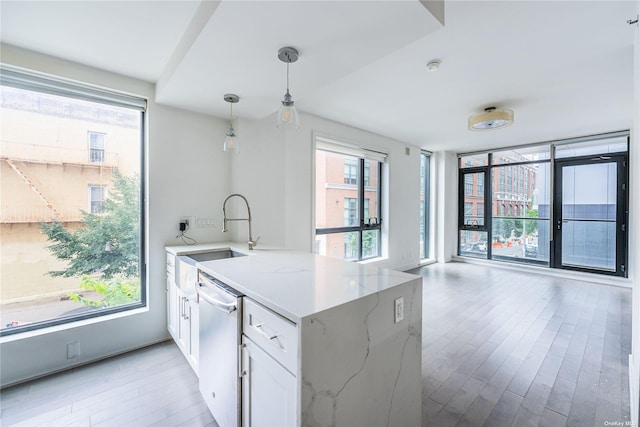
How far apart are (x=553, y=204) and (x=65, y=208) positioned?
7.39 m

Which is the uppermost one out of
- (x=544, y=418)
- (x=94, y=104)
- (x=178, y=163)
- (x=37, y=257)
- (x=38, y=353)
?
(x=94, y=104)

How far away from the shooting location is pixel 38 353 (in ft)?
6.95

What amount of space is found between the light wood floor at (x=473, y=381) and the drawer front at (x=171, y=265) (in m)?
0.73

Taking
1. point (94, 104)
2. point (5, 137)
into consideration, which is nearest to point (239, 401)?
point (5, 137)

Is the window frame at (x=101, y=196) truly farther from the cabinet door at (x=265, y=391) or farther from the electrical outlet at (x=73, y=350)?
the cabinet door at (x=265, y=391)

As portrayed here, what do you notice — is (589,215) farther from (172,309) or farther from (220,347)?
(172,309)

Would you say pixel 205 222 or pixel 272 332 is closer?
pixel 272 332

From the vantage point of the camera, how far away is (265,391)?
3.91ft

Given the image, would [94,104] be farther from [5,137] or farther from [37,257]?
[37,257]

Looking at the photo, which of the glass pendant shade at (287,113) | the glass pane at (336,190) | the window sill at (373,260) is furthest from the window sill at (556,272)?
the glass pendant shade at (287,113)

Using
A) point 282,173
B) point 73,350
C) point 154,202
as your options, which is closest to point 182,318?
point 73,350

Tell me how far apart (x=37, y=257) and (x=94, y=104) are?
141cm

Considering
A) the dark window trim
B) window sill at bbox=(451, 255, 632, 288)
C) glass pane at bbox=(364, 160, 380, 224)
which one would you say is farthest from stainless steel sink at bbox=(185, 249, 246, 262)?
window sill at bbox=(451, 255, 632, 288)

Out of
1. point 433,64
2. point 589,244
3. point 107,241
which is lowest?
point 589,244
